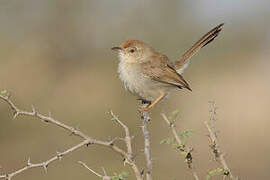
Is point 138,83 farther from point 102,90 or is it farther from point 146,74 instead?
point 102,90

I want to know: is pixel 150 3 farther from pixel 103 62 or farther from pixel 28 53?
pixel 28 53

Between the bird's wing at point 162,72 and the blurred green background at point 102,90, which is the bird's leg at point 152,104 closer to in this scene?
the bird's wing at point 162,72

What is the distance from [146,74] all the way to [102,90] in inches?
247

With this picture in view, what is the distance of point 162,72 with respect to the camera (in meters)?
6.46

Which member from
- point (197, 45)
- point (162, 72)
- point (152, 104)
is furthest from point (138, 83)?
point (197, 45)

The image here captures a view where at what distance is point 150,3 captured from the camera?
48.7ft

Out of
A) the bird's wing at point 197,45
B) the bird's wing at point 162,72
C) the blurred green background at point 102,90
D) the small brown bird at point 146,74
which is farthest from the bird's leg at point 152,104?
the blurred green background at point 102,90

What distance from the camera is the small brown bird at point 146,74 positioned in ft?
20.4

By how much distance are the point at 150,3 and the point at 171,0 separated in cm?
101

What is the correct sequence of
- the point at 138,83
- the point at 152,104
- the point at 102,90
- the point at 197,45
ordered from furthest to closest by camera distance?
the point at 102,90 < the point at 197,45 < the point at 138,83 < the point at 152,104

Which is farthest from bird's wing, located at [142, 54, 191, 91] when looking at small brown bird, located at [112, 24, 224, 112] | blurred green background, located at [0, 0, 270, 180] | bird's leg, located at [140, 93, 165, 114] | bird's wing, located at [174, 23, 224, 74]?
blurred green background, located at [0, 0, 270, 180]

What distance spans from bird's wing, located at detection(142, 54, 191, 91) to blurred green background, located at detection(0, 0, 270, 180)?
178 inches

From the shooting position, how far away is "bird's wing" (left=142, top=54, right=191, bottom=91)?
6.31 m

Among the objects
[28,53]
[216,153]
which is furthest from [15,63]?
[216,153]
